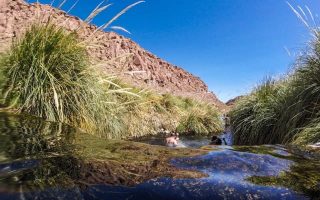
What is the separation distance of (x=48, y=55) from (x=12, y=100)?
806mm

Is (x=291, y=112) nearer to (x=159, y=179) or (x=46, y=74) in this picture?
(x=46, y=74)

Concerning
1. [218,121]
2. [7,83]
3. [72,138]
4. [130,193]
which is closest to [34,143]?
[72,138]

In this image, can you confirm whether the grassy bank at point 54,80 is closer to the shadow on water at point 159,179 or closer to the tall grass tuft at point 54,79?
the tall grass tuft at point 54,79

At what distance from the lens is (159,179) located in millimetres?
2189

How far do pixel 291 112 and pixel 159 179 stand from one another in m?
4.14

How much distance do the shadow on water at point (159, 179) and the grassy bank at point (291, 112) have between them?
2.03 metres

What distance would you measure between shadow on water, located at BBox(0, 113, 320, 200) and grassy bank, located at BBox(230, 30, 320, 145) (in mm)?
2030

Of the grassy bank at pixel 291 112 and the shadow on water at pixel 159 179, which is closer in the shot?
the shadow on water at pixel 159 179

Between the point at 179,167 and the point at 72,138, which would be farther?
the point at 72,138

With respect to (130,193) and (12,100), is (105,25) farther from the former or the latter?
(130,193)

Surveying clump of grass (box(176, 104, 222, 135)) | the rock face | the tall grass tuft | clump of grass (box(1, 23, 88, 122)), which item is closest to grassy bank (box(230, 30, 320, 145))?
the tall grass tuft

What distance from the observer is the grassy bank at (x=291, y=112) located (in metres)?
5.27

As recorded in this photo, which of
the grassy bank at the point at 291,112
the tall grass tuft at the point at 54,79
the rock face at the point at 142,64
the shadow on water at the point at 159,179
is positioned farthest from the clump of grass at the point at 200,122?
the rock face at the point at 142,64

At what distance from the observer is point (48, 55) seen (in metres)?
5.24
